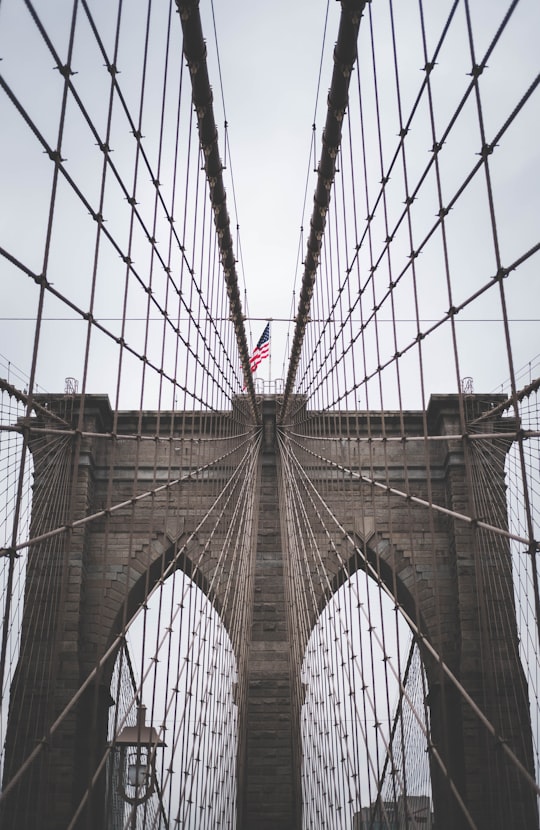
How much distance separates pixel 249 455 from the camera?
44.4 feet

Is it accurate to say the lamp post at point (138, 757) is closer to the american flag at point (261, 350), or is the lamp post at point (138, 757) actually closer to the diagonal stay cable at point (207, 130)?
the diagonal stay cable at point (207, 130)

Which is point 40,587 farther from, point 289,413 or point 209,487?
point 289,413

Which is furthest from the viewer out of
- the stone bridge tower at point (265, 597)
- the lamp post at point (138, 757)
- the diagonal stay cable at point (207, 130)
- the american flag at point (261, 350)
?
the american flag at point (261, 350)

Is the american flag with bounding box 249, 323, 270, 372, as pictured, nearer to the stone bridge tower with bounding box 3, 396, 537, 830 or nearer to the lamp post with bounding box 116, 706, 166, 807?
the stone bridge tower with bounding box 3, 396, 537, 830

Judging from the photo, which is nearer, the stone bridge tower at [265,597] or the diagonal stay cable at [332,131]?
the diagonal stay cable at [332,131]

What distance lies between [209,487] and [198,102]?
7.78m

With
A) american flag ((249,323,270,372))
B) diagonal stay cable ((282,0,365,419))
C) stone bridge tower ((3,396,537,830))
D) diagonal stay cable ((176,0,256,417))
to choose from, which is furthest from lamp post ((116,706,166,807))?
american flag ((249,323,270,372))

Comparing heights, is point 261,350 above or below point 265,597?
above

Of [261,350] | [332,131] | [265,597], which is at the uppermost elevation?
[261,350]

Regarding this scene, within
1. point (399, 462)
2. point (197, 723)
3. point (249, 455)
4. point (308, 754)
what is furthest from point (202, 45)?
point (399, 462)

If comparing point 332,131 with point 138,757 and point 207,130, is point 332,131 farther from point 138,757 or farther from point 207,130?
point 138,757

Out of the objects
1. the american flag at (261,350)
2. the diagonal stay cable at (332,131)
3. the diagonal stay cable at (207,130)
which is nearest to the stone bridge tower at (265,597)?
the american flag at (261,350)

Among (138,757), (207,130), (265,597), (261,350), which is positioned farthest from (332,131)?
(261,350)

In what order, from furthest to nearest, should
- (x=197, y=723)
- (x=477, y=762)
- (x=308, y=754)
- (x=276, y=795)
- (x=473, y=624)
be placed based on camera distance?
1. (x=473, y=624)
2. (x=477, y=762)
3. (x=308, y=754)
4. (x=276, y=795)
5. (x=197, y=723)
